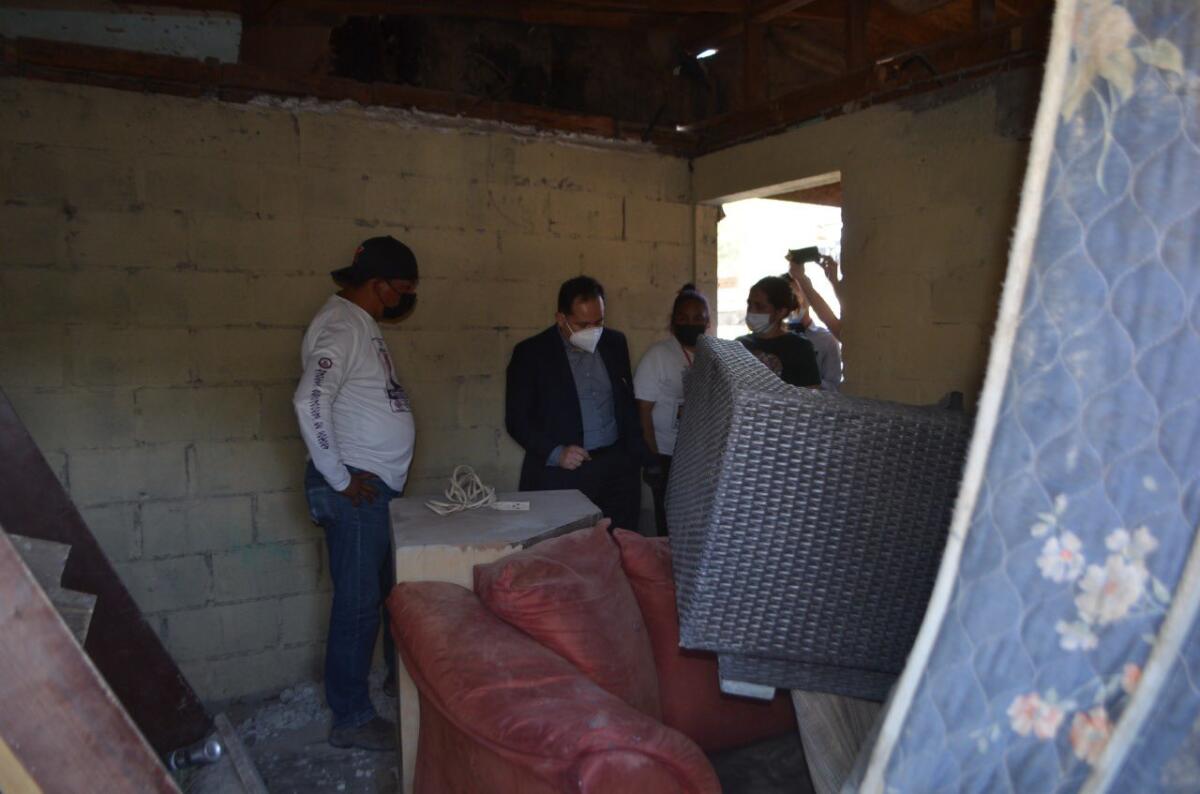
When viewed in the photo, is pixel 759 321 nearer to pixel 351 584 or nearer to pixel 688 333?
pixel 688 333

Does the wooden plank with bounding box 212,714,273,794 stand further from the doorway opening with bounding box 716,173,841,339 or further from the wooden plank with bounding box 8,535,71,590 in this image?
the doorway opening with bounding box 716,173,841,339

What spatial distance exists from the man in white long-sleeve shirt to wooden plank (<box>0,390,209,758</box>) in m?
1.06

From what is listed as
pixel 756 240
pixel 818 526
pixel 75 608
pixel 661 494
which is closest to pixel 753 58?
pixel 661 494

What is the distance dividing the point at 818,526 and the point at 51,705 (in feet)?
3.41

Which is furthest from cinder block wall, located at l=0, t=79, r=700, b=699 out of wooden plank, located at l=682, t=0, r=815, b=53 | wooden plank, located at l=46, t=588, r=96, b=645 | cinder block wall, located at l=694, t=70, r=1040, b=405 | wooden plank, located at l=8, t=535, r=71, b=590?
wooden plank, located at l=46, t=588, r=96, b=645

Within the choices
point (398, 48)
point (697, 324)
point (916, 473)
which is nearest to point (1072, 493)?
point (916, 473)

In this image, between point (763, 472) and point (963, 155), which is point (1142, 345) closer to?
point (763, 472)

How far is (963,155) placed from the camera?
9.27 feet

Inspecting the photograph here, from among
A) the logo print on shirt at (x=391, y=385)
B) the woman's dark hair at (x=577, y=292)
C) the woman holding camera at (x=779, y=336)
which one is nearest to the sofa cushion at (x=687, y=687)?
the logo print on shirt at (x=391, y=385)

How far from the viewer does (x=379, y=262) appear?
2.70 m

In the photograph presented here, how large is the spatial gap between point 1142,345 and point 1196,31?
32 centimetres

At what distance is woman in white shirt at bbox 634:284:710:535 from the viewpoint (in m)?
3.47

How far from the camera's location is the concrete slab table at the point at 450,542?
2.04 m

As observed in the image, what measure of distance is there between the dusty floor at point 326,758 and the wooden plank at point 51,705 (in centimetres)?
61
